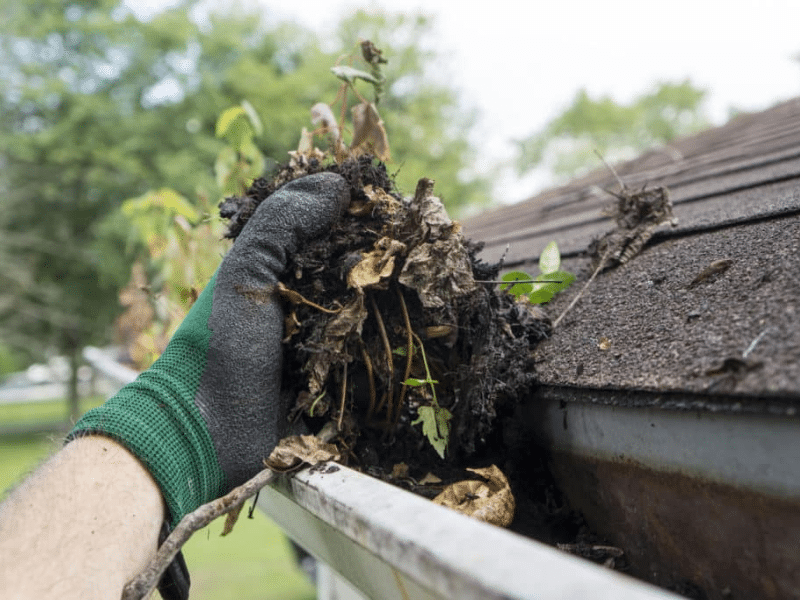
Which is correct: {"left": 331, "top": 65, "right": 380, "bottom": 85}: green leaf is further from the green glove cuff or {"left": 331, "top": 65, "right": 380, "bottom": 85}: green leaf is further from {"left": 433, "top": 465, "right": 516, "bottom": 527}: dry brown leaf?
{"left": 433, "top": 465, "right": 516, "bottom": 527}: dry brown leaf

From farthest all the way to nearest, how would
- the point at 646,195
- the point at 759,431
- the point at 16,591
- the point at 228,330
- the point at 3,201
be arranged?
1. the point at 3,201
2. the point at 646,195
3. the point at 228,330
4. the point at 16,591
5. the point at 759,431

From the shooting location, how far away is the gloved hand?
1.00m

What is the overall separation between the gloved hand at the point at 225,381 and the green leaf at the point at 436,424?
0.27 m

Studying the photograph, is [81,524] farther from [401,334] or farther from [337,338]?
[401,334]

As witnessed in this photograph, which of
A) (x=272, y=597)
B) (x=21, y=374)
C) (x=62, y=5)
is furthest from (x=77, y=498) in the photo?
(x=21, y=374)

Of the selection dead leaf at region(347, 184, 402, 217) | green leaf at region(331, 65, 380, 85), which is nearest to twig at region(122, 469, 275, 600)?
dead leaf at region(347, 184, 402, 217)

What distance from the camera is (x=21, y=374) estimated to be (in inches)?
1471

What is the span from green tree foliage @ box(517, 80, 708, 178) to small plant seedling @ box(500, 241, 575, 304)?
26444 millimetres

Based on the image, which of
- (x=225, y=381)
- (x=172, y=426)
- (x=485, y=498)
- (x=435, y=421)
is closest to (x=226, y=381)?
(x=225, y=381)

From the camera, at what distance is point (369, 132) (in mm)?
1459

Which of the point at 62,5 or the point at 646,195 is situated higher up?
the point at 62,5

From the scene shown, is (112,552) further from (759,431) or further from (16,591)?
(759,431)

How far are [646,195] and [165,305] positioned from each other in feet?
6.09

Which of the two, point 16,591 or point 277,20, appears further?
point 277,20
